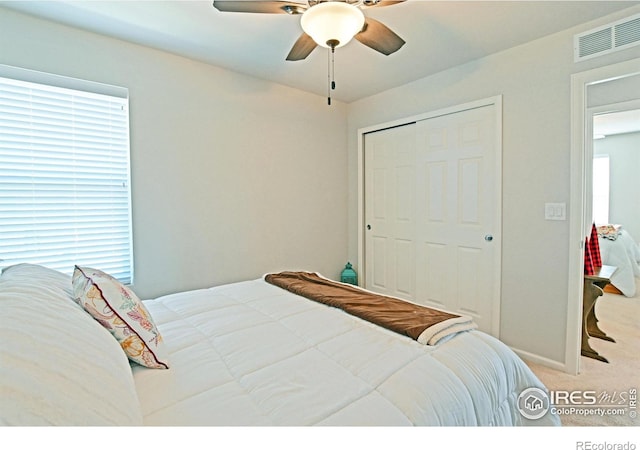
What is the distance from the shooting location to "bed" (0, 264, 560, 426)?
717 millimetres

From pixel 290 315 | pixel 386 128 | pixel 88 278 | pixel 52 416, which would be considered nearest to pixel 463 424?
pixel 290 315

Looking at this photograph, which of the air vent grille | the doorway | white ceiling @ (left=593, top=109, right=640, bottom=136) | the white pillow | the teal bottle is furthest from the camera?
white ceiling @ (left=593, top=109, right=640, bottom=136)

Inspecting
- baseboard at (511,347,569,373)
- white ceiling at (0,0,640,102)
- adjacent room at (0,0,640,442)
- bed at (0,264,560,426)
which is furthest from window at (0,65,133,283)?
baseboard at (511,347,569,373)

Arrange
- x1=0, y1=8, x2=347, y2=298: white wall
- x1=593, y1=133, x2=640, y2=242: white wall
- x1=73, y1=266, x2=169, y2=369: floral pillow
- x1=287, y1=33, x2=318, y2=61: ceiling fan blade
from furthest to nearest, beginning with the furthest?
x1=593, y1=133, x2=640, y2=242: white wall < x1=0, y1=8, x2=347, y2=298: white wall < x1=287, y1=33, x2=318, y2=61: ceiling fan blade < x1=73, y1=266, x2=169, y2=369: floral pillow

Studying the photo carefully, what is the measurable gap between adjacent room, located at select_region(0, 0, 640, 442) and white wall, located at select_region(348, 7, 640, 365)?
1cm

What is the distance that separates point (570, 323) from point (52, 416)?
288 cm

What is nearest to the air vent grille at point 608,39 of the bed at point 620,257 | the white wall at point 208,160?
the white wall at point 208,160

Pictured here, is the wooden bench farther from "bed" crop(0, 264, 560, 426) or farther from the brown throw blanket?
the brown throw blanket

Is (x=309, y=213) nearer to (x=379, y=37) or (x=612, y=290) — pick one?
(x=379, y=37)

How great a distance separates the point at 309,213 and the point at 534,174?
2116 millimetres

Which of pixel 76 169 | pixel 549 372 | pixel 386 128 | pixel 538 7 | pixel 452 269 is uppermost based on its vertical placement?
pixel 538 7

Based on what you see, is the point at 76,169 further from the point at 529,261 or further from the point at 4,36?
the point at 529,261

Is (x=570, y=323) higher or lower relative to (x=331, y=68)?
lower
